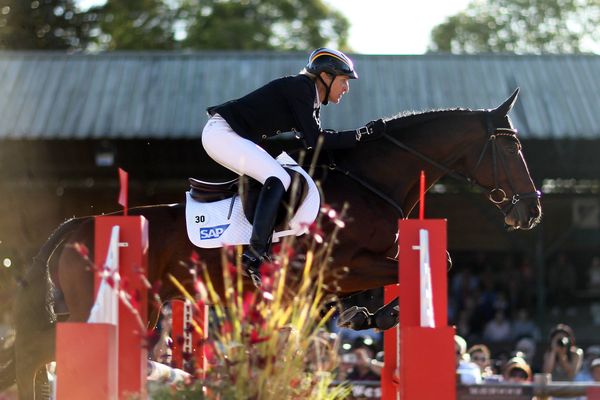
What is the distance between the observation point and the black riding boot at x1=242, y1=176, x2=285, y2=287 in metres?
6.20

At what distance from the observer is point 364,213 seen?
21.7 ft

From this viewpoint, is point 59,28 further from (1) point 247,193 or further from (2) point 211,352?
(2) point 211,352

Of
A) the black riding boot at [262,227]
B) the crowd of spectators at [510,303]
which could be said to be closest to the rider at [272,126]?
the black riding boot at [262,227]

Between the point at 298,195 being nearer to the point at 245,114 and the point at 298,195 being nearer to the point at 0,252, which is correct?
the point at 245,114

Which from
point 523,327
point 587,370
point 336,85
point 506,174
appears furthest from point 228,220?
point 523,327

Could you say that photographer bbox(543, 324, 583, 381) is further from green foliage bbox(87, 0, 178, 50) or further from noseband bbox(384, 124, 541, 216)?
green foliage bbox(87, 0, 178, 50)

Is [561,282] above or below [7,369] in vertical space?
above

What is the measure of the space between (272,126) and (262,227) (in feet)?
2.33

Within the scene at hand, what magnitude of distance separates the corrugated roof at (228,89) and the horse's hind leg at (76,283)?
911 centimetres

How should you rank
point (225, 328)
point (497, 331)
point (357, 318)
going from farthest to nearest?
point (497, 331)
point (357, 318)
point (225, 328)

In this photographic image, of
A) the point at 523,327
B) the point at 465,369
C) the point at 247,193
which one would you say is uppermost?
the point at 523,327

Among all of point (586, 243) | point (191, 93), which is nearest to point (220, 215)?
point (191, 93)

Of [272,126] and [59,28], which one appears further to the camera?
[59,28]

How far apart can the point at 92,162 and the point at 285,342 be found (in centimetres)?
1261
